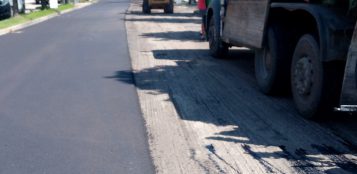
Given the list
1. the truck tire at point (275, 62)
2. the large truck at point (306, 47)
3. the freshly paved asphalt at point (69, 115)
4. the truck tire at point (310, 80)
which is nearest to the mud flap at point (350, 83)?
the large truck at point (306, 47)

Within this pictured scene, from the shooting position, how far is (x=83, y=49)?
47.4 feet

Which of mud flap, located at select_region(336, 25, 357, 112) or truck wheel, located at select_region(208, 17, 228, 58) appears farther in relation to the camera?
truck wheel, located at select_region(208, 17, 228, 58)

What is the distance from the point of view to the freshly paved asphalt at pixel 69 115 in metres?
5.38

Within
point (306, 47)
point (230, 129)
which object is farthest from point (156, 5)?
point (230, 129)

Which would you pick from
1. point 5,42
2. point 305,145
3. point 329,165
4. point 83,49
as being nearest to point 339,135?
point 305,145

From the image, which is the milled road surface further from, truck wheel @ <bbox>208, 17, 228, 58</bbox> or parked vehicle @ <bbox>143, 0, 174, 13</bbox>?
parked vehicle @ <bbox>143, 0, 174, 13</bbox>

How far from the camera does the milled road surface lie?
17.2 feet

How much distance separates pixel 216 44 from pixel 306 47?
5689mm

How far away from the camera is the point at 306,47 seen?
6727mm

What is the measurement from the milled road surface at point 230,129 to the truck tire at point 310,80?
Result: 0.19 metres

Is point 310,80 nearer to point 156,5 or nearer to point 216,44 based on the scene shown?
point 216,44

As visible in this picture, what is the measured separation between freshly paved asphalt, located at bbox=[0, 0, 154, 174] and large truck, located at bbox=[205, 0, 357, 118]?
80.0 inches

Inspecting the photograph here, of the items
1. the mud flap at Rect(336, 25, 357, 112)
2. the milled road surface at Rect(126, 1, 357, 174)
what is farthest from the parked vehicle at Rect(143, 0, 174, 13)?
the mud flap at Rect(336, 25, 357, 112)

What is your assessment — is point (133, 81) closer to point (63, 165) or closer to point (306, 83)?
point (306, 83)
